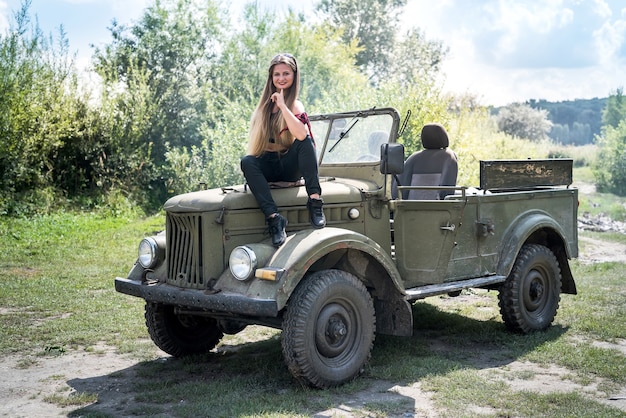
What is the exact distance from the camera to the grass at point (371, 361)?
5.03 meters

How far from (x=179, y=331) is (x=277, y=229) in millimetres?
1622

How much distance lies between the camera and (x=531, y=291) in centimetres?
727

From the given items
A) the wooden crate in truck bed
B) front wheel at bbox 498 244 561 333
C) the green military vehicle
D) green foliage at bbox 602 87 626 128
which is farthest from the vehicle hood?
green foliage at bbox 602 87 626 128

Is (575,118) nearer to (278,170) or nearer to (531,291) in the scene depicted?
(531,291)

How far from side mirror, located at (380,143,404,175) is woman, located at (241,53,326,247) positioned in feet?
1.92

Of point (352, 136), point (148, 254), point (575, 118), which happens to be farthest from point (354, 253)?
point (575, 118)

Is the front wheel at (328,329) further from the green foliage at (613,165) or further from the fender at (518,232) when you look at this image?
the green foliage at (613,165)

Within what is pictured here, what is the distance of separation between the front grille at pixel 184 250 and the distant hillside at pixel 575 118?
7368 centimetres

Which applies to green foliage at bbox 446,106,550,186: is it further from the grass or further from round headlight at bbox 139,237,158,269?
round headlight at bbox 139,237,158,269

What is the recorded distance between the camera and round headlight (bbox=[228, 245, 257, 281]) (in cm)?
517

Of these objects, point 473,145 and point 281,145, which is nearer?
point 281,145

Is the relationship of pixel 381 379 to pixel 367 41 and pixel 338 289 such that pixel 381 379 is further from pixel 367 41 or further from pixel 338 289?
pixel 367 41

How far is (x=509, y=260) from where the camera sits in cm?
687

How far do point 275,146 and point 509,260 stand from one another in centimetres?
257
